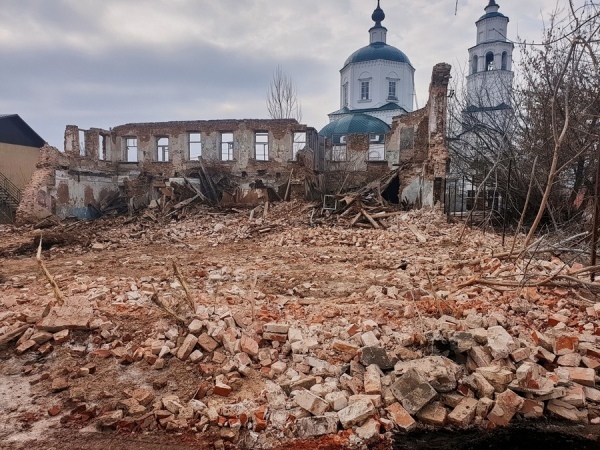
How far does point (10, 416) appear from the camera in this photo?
3.01 meters

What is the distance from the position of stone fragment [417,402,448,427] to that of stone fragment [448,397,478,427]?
57 mm

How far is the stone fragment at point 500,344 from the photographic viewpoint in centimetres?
342

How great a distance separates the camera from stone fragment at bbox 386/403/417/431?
9.45 ft

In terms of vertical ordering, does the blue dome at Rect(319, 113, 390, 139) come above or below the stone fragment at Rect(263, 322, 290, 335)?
above

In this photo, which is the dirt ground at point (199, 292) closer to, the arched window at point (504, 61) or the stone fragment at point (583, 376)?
the stone fragment at point (583, 376)

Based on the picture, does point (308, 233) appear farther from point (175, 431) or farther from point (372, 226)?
point (175, 431)

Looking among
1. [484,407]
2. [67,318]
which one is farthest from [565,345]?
[67,318]

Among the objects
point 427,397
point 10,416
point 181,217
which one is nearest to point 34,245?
point 181,217

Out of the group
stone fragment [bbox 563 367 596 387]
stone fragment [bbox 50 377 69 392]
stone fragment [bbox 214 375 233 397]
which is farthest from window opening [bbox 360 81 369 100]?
stone fragment [bbox 50 377 69 392]

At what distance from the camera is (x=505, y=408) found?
2.99m

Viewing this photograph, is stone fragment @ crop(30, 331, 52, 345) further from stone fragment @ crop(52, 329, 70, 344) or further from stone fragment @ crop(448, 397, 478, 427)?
stone fragment @ crop(448, 397, 478, 427)

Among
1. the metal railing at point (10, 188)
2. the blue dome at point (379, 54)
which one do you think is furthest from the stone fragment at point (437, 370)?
the blue dome at point (379, 54)

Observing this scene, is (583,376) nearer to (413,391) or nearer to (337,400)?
(413,391)

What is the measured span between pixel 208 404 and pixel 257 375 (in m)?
0.51
